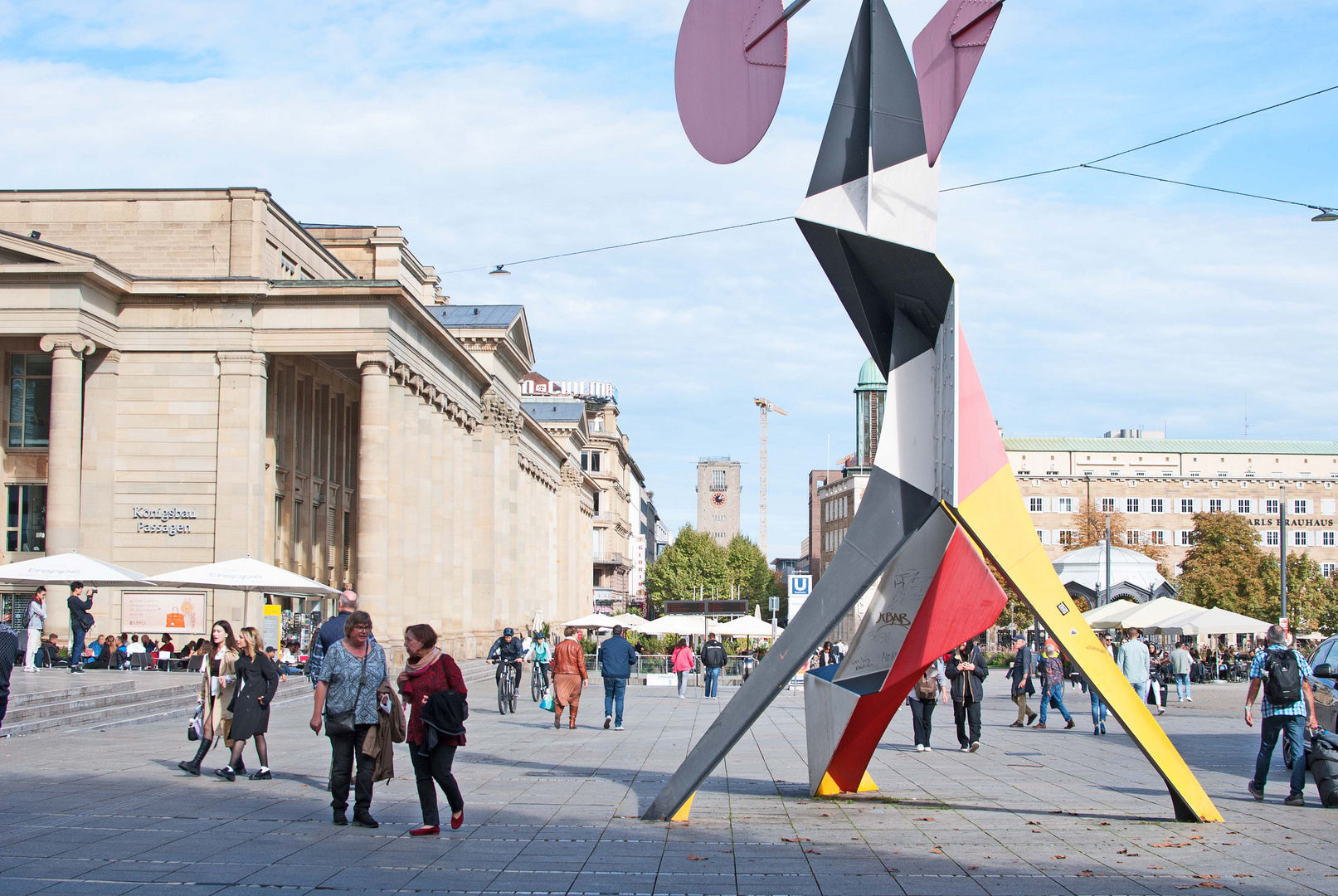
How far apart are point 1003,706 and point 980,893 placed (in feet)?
85.3

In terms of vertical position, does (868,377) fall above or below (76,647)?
above

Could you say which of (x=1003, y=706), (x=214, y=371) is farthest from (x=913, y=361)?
(x=214, y=371)

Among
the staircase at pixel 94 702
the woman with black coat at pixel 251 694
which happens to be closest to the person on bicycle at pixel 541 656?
the staircase at pixel 94 702

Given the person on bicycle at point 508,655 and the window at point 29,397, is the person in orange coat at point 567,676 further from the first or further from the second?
the window at point 29,397

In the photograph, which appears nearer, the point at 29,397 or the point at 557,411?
the point at 29,397

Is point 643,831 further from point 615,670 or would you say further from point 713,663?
point 713,663

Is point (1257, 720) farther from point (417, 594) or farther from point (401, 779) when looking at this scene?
point (417, 594)

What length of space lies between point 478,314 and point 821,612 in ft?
186

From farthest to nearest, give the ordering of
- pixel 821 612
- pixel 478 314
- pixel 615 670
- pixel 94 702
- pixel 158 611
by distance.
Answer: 1. pixel 478 314
2. pixel 158 611
3. pixel 615 670
4. pixel 94 702
5. pixel 821 612

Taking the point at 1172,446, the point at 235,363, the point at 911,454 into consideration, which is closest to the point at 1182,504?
the point at 1172,446

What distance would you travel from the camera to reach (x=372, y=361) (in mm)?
42250

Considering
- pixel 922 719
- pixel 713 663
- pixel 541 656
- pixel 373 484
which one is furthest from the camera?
pixel 373 484

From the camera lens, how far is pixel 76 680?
2573cm

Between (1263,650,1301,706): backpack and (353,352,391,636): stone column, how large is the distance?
3228 cm
